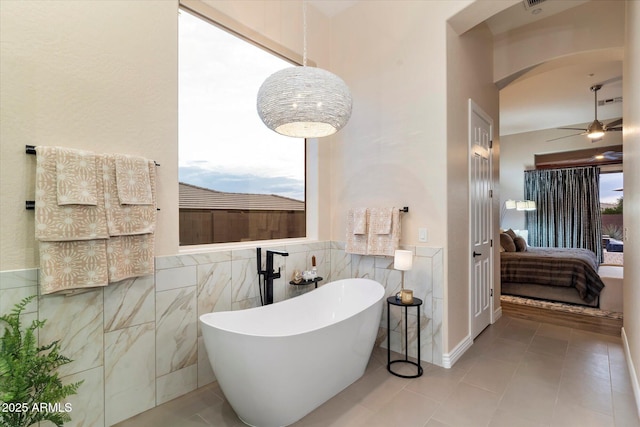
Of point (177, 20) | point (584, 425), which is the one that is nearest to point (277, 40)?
point (177, 20)

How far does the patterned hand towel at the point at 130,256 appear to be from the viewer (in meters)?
1.83

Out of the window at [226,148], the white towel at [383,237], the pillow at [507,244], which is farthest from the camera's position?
the pillow at [507,244]

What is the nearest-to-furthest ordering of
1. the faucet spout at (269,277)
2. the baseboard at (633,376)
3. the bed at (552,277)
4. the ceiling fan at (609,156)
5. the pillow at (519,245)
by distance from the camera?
the baseboard at (633,376) → the faucet spout at (269,277) → the bed at (552,277) → the pillow at (519,245) → the ceiling fan at (609,156)

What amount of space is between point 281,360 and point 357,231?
1.56 meters

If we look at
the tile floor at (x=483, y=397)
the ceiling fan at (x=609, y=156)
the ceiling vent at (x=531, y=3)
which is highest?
the ceiling vent at (x=531, y=3)

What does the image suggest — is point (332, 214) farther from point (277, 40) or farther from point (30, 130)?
point (30, 130)

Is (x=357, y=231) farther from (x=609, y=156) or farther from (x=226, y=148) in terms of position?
(x=609, y=156)

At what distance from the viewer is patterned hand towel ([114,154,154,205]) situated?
6.11ft

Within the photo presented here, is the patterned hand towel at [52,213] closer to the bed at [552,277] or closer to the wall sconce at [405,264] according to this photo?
the wall sconce at [405,264]

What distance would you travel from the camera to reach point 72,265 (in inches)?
66.2

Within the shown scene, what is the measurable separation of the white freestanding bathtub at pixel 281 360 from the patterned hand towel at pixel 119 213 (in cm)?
69

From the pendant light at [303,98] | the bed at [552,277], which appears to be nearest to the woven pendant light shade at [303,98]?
the pendant light at [303,98]

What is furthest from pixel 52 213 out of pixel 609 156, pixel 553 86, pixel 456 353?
pixel 609 156

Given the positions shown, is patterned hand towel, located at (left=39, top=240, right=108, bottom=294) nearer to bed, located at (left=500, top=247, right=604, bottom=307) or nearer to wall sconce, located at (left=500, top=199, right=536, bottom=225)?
bed, located at (left=500, top=247, right=604, bottom=307)
